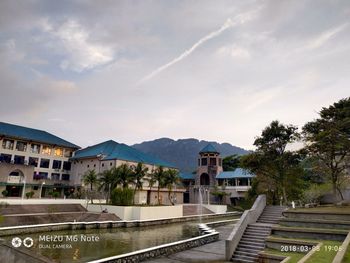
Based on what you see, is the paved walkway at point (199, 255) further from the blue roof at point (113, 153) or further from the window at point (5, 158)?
the window at point (5, 158)

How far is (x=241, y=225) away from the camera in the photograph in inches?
638

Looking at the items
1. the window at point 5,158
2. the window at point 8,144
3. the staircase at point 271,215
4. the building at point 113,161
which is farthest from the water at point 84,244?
the window at point 8,144

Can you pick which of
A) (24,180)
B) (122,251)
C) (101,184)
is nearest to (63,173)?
(24,180)

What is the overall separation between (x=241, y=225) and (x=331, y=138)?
34.7 ft

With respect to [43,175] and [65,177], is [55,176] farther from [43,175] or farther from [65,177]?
[43,175]

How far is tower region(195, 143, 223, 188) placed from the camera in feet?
219

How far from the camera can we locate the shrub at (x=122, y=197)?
36.1m

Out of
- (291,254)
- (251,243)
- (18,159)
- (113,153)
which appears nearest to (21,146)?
(18,159)

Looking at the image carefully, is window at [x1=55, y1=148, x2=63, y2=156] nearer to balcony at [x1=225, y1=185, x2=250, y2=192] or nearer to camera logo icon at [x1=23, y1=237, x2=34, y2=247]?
camera logo icon at [x1=23, y1=237, x2=34, y2=247]

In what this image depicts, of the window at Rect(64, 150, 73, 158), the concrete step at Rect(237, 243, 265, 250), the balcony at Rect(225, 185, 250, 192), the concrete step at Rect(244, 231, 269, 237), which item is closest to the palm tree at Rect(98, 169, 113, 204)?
the window at Rect(64, 150, 73, 158)

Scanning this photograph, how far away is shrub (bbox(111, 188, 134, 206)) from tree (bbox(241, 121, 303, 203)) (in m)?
18.5

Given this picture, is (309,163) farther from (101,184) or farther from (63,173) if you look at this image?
(63,173)

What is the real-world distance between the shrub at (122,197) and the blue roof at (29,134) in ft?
81.2

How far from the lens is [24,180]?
44344 millimetres
